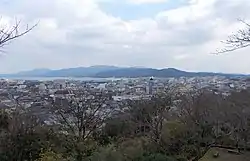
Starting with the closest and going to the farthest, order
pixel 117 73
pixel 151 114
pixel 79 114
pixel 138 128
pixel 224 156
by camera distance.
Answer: pixel 224 156 < pixel 79 114 < pixel 151 114 < pixel 138 128 < pixel 117 73

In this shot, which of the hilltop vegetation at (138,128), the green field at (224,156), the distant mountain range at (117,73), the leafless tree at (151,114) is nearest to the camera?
the hilltop vegetation at (138,128)

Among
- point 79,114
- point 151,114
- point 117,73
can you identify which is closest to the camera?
point 79,114

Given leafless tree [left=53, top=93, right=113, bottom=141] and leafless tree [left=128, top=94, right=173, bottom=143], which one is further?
leafless tree [left=128, top=94, right=173, bottom=143]

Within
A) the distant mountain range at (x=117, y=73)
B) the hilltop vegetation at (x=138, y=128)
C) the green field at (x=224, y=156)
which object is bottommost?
the green field at (x=224, y=156)

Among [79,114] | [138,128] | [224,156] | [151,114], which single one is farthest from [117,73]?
[224,156]

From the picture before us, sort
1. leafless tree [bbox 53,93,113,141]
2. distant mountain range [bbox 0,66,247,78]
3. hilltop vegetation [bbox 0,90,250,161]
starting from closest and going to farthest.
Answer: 1. hilltop vegetation [bbox 0,90,250,161]
2. leafless tree [bbox 53,93,113,141]
3. distant mountain range [bbox 0,66,247,78]

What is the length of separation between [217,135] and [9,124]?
9.11 m

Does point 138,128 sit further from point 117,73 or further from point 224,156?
point 117,73

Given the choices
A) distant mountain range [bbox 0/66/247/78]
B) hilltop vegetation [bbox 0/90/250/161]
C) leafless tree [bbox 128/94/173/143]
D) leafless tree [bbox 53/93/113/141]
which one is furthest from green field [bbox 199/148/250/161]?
distant mountain range [bbox 0/66/247/78]

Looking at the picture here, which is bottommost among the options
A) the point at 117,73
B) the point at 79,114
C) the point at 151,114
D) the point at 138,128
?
the point at 138,128

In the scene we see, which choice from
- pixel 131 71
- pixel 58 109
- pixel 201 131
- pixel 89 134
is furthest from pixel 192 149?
pixel 131 71

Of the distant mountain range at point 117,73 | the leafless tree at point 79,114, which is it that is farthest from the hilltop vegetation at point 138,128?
the distant mountain range at point 117,73

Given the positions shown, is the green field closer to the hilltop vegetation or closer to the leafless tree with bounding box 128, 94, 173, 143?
the hilltop vegetation

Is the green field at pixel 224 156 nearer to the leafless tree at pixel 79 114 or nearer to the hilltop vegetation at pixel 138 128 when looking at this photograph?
the hilltop vegetation at pixel 138 128
